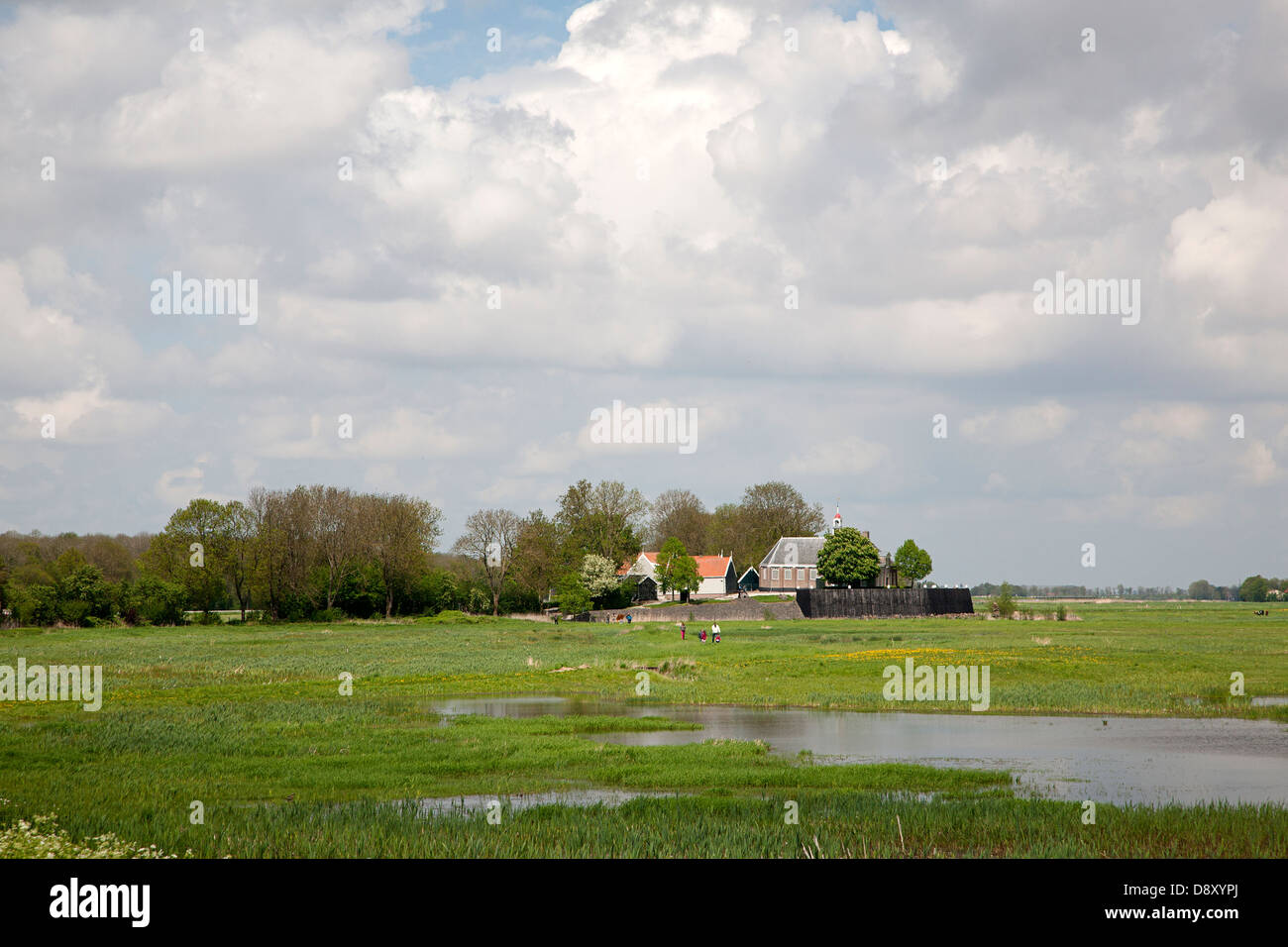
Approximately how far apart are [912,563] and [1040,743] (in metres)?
100

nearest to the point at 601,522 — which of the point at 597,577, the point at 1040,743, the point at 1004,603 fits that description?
the point at 597,577

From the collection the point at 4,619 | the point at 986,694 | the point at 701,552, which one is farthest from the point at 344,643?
the point at 701,552

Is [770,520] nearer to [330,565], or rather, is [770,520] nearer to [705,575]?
[705,575]

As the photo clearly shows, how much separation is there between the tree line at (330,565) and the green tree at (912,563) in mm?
25869

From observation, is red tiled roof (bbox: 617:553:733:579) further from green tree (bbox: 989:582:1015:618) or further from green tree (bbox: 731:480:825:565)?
green tree (bbox: 989:582:1015:618)

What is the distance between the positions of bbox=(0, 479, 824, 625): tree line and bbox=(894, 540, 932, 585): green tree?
84.9 feet

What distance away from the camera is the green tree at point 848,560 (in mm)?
117312

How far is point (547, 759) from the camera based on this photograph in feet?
79.8

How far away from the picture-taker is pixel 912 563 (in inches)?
4938

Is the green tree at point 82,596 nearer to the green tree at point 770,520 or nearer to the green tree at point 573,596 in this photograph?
the green tree at point 573,596
